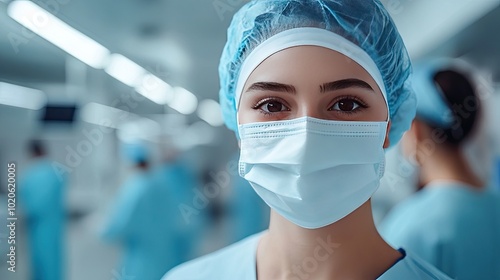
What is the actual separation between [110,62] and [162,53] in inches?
49.8

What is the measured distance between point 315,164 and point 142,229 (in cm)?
220

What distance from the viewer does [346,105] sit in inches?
36.4

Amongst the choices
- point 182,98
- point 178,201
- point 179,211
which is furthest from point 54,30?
point 182,98

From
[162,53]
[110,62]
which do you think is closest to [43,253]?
[162,53]

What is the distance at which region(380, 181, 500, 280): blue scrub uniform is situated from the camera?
142 cm

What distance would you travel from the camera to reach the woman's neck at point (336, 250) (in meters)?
0.99

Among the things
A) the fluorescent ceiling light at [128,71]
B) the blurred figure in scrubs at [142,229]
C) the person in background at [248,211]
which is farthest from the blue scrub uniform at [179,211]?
the fluorescent ceiling light at [128,71]

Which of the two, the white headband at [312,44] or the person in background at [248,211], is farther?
the person in background at [248,211]

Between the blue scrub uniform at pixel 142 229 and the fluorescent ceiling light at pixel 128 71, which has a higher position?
the fluorescent ceiling light at pixel 128 71

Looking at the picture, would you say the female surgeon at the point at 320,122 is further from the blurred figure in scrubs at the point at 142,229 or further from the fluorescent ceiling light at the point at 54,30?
the blurred figure in scrubs at the point at 142,229

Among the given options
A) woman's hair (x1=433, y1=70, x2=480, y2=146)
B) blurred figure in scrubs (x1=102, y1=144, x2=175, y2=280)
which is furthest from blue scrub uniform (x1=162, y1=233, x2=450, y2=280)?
blurred figure in scrubs (x1=102, y1=144, x2=175, y2=280)

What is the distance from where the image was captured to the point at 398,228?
1.50m

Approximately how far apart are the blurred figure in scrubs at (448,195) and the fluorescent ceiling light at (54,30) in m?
1.08

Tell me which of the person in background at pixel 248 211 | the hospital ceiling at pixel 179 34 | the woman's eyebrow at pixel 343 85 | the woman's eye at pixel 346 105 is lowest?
the person in background at pixel 248 211
